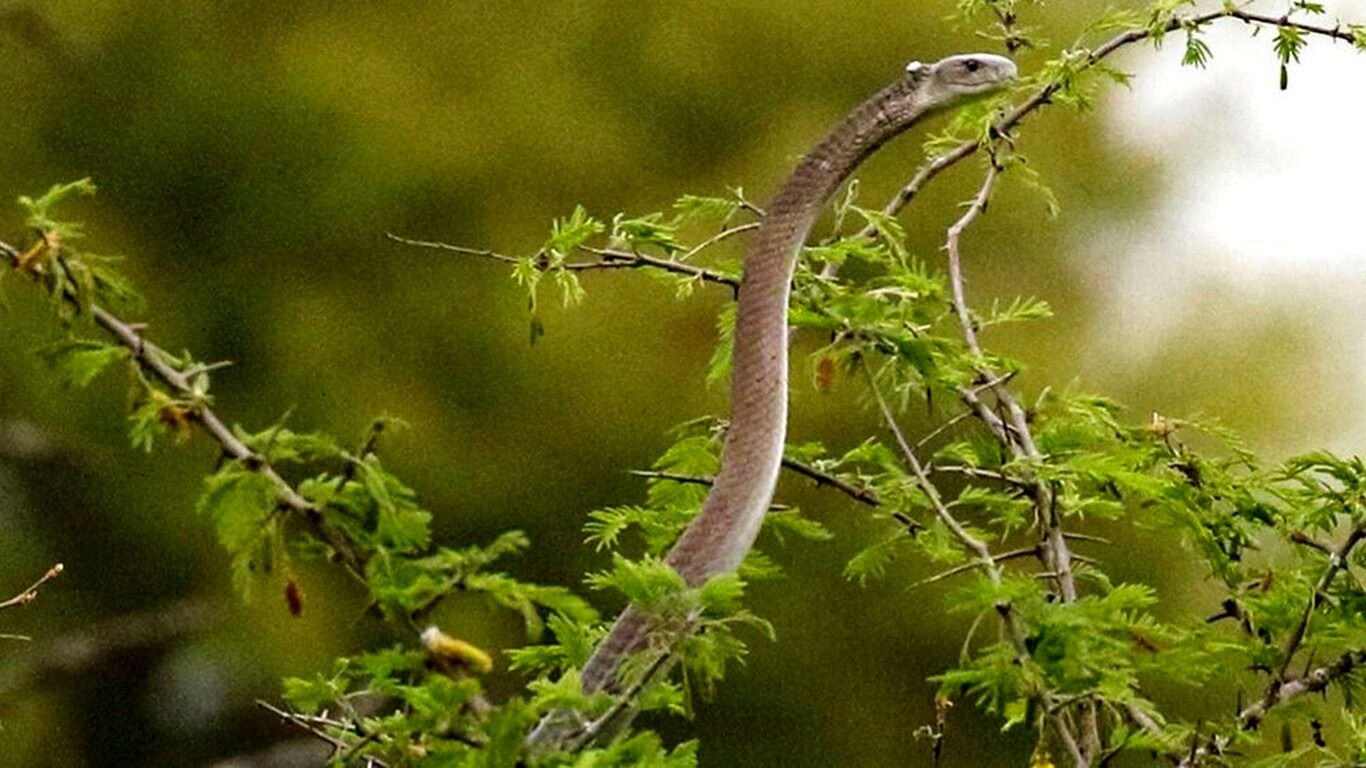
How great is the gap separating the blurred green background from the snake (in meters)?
2.83

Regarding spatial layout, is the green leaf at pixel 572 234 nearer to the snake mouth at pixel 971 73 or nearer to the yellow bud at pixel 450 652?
the snake mouth at pixel 971 73

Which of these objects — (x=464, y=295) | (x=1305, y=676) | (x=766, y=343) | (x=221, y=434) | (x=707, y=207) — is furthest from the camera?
(x=464, y=295)

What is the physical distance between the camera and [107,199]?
4879mm

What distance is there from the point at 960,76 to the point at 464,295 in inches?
130

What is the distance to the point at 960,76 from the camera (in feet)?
4.99

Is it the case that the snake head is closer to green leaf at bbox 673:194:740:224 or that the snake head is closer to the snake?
the snake

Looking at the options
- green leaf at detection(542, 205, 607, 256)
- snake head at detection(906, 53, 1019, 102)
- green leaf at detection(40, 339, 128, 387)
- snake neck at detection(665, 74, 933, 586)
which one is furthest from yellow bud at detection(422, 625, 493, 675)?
snake head at detection(906, 53, 1019, 102)

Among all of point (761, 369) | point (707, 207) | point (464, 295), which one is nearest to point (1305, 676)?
point (761, 369)

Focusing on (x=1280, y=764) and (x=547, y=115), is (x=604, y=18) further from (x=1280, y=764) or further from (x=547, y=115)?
(x=1280, y=764)

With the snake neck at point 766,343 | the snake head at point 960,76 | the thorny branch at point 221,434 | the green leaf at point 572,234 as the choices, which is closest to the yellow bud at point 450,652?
the thorny branch at point 221,434

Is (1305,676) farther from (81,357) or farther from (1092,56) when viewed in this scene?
(81,357)

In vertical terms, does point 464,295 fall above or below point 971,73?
above

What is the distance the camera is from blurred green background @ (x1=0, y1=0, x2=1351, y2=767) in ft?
15.0

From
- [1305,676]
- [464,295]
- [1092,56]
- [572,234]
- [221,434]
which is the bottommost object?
[1305,676]
